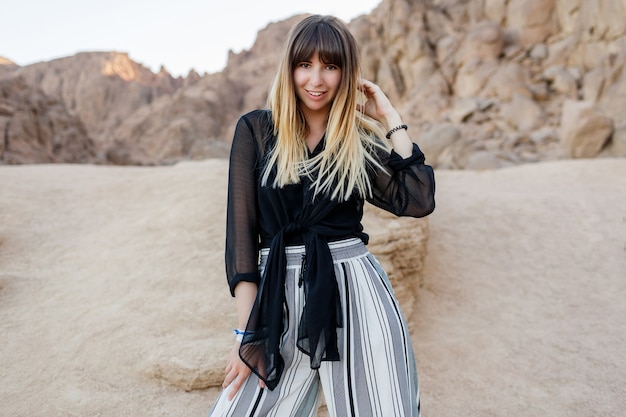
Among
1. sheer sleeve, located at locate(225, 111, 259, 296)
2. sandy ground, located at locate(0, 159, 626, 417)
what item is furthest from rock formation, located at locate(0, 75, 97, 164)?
sheer sleeve, located at locate(225, 111, 259, 296)

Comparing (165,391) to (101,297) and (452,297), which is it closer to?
(101,297)

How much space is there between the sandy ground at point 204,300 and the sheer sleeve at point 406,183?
1849mm

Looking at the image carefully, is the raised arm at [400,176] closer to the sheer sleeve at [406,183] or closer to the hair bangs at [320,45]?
the sheer sleeve at [406,183]

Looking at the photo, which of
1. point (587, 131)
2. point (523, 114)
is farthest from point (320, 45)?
point (523, 114)

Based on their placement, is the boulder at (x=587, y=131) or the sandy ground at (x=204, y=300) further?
the boulder at (x=587, y=131)

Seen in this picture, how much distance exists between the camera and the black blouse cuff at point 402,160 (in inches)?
59.1

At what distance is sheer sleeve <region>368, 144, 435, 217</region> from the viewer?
149 centimetres

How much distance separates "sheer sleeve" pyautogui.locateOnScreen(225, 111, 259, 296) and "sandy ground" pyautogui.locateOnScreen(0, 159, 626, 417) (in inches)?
62.5

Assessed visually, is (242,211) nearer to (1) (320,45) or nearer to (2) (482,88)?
(1) (320,45)

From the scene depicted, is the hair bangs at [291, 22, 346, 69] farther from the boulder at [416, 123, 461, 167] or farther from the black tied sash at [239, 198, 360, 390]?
the boulder at [416, 123, 461, 167]

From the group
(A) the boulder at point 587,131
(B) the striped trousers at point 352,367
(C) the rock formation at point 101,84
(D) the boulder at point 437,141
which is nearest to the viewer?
(B) the striped trousers at point 352,367

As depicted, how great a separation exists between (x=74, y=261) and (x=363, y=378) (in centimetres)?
388

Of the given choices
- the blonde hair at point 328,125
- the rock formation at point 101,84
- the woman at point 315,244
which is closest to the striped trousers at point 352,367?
the woman at point 315,244

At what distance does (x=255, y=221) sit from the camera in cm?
147
